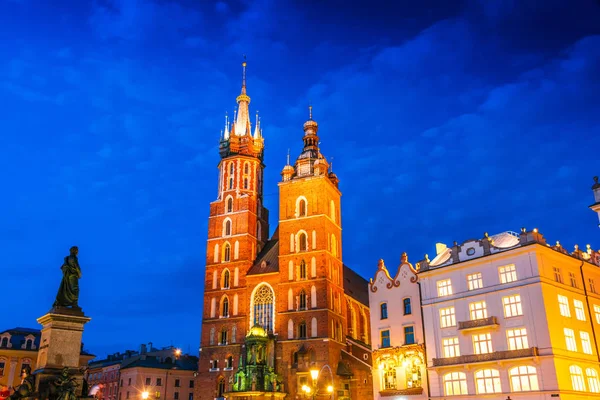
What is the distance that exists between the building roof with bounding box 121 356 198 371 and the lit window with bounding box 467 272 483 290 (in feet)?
185

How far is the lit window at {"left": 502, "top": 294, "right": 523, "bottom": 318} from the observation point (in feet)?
122

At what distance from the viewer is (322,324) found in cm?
5816

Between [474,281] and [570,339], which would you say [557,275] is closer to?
[570,339]

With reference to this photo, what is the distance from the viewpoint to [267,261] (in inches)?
2564

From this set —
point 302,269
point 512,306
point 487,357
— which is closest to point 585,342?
point 512,306

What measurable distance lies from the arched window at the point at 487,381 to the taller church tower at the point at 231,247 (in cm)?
2926

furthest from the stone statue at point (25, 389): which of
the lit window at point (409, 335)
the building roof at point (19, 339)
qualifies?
the building roof at point (19, 339)

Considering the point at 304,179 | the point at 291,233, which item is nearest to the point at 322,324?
the point at 291,233

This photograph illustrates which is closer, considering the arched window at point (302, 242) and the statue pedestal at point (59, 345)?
the statue pedestal at point (59, 345)

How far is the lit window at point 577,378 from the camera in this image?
35366 millimetres

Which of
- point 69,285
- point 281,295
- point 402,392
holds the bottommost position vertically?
point 402,392

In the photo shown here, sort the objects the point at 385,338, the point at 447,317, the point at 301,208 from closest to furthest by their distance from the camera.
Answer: the point at 447,317
the point at 385,338
the point at 301,208

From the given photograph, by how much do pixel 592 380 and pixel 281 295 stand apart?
32348 mm

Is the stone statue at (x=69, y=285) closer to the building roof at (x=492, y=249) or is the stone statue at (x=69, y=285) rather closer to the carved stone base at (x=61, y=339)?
the carved stone base at (x=61, y=339)
